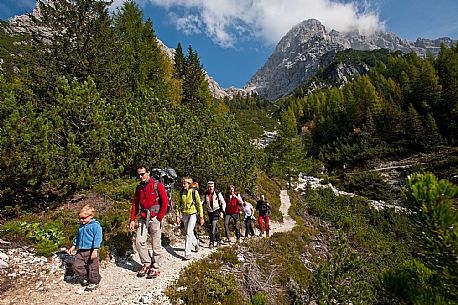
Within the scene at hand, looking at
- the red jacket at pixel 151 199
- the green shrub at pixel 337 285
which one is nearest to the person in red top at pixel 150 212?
the red jacket at pixel 151 199

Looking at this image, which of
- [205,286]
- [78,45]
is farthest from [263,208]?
[78,45]

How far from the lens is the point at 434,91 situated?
168ft

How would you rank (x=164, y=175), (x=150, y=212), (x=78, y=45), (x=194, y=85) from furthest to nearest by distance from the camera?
(x=194, y=85) < (x=78, y=45) < (x=164, y=175) < (x=150, y=212)

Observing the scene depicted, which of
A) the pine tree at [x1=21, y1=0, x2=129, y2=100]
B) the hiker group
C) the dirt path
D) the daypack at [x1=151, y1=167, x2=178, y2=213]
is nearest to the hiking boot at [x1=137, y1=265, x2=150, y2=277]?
the hiker group

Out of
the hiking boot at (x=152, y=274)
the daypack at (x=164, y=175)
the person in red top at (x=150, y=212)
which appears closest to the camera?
the person in red top at (x=150, y=212)

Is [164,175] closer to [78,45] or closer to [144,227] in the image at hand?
[144,227]

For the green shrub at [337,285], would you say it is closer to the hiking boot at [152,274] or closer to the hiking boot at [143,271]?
the hiking boot at [152,274]

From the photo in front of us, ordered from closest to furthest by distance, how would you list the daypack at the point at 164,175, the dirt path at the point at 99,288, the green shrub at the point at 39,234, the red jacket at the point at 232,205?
the dirt path at the point at 99,288 < the green shrub at the point at 39,234 < the daypack at the point at 164,175 < the red jacket at the point at 232,205

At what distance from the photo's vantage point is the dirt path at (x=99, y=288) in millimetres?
5480

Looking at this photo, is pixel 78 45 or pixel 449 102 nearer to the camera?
pixel 78 45

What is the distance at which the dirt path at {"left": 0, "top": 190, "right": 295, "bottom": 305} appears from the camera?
216 inches

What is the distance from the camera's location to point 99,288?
6027 millimetres

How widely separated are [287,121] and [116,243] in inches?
1448

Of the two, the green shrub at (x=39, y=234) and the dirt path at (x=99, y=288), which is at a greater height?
the green shrub at (x=39, y=234)
